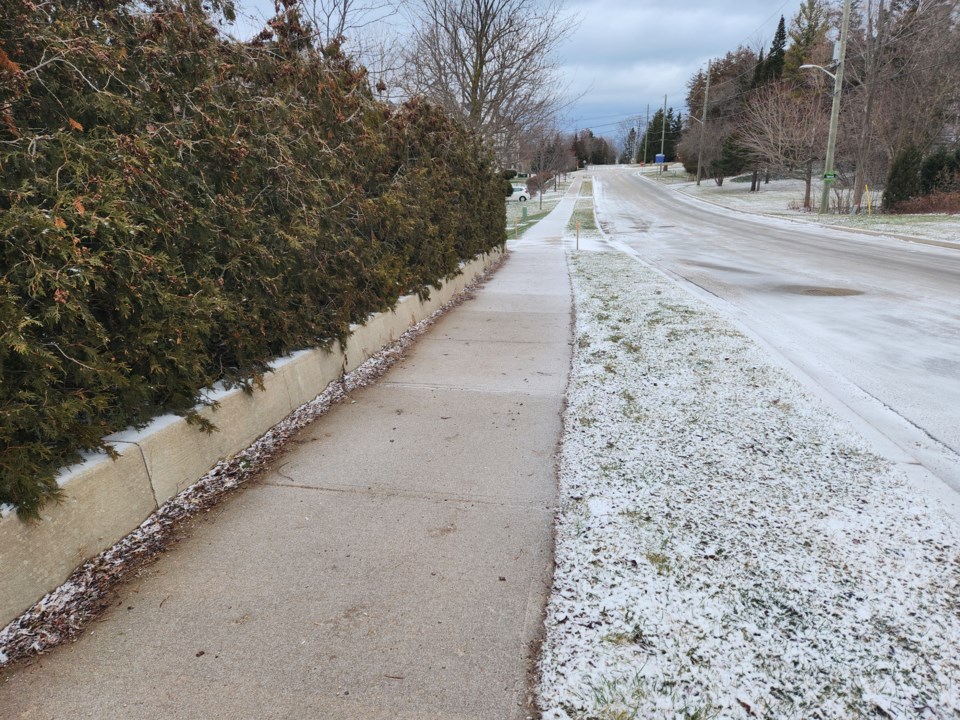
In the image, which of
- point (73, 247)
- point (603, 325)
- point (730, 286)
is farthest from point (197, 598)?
point (730, 286)

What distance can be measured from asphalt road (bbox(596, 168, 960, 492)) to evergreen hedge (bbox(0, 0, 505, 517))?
425 centimetres

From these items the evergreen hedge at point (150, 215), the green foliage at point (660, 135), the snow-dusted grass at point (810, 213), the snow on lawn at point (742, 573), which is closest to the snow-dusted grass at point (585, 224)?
the snow-dusted grass at point (810, 213)

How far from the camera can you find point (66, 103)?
2.67 metres

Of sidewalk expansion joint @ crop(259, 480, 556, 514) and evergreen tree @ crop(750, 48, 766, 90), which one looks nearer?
sidewalk expansion joint @ crop(259, 480, 556, 514)

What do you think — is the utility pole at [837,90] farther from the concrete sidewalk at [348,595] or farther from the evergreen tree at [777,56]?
the evergreen tree at [777,56]

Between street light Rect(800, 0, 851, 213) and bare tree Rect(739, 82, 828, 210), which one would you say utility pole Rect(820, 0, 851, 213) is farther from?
bare tree Rect(739, 82, 828, 210)

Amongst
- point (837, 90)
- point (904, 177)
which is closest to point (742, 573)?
point (837, 90)

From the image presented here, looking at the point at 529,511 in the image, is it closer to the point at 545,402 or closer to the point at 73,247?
the point at 545,402

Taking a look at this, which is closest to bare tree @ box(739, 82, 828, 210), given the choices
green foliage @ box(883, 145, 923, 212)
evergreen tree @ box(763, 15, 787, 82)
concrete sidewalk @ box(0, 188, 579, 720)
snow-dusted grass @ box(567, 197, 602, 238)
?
green foliage @ box(883, 145, 923, 212)

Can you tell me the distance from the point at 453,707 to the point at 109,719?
112cm

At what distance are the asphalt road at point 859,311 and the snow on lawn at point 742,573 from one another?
63 cm

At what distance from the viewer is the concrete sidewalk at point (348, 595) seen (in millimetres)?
1978

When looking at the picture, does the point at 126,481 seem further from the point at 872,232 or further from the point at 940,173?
the point at 940,173

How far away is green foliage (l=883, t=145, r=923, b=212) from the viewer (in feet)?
82.1
